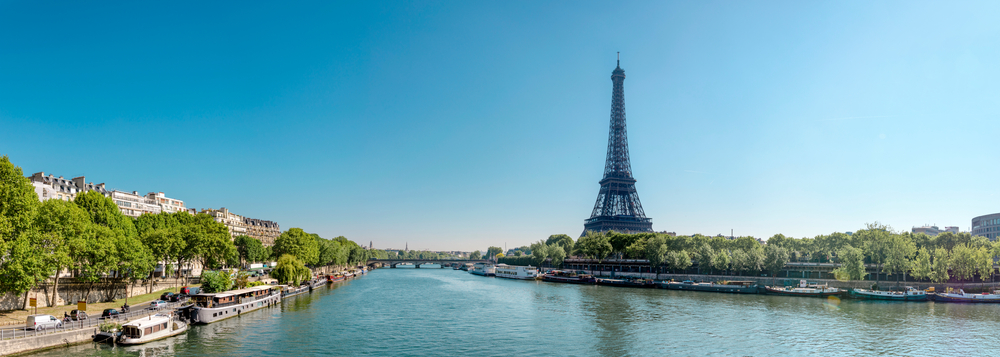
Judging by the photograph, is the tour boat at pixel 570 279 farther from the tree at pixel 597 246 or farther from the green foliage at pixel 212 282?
the green foliage at pixel 212 282

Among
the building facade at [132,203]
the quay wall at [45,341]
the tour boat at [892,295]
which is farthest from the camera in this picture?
the building facade at [132,203]

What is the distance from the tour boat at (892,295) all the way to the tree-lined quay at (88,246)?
82704 mm

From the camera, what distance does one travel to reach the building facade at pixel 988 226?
159125 millimetres

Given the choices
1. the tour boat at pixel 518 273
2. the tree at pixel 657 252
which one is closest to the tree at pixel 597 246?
the tour boat at pixel 518 273

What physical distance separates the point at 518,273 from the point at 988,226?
15070 centimetres

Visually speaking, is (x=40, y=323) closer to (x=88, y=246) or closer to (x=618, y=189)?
(x=88, y=246)

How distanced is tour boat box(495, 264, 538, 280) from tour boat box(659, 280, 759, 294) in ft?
141

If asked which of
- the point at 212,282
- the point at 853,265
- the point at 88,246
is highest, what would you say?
the point at 88,246

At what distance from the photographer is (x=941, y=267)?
76.0m

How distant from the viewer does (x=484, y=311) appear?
6094 cm

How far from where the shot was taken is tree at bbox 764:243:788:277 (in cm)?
9606

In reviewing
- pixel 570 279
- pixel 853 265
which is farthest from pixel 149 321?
pixel 853 265

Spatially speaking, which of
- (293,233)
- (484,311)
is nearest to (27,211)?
(484,311)

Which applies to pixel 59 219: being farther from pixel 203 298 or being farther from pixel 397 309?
pixel 397 309
